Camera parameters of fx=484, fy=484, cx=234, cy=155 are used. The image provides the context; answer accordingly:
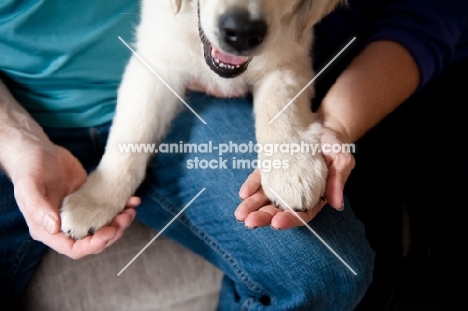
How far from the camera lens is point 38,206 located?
1.07 m

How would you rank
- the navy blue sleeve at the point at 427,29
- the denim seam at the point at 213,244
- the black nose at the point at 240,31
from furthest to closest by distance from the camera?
1. the navy blue sleeve at the point at 427,29
2. the denim seam at the point at 213,244
3. the black nose at the point at 240,31

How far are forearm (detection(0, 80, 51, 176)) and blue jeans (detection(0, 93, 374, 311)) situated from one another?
102mm

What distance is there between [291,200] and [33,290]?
79cm

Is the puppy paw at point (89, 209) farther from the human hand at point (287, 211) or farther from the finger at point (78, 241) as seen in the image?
the human hand at point (287, 211)

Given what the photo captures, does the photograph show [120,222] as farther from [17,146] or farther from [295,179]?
[295,179]

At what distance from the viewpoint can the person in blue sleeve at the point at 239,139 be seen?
1.19 metres

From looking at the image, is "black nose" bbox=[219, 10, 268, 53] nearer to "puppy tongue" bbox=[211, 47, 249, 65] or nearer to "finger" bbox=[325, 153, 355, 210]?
"puppy tongue" bbox=[211, 47, 249, 65]

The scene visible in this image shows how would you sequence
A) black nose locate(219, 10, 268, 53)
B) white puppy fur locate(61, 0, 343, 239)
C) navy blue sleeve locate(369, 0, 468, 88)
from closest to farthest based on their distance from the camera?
black nose locate(219, 10, 268, 53)
white puppy fur locate(61, 0, 343, 239)
navy blue sleeve locate(369, 0, 468, 88)

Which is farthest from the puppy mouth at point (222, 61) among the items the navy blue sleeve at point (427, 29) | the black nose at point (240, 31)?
the navy blue sleeve at point (427, 29)

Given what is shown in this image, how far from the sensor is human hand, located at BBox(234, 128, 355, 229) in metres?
1.06

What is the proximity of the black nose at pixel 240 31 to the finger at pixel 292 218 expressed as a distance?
0.37m

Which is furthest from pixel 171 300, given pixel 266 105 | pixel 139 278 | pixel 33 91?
pixel 33 91

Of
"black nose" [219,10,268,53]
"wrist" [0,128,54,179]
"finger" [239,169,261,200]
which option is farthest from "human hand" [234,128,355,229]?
"wrist" [0,128,54,179]

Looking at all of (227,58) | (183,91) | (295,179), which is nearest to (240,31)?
(227,58)
